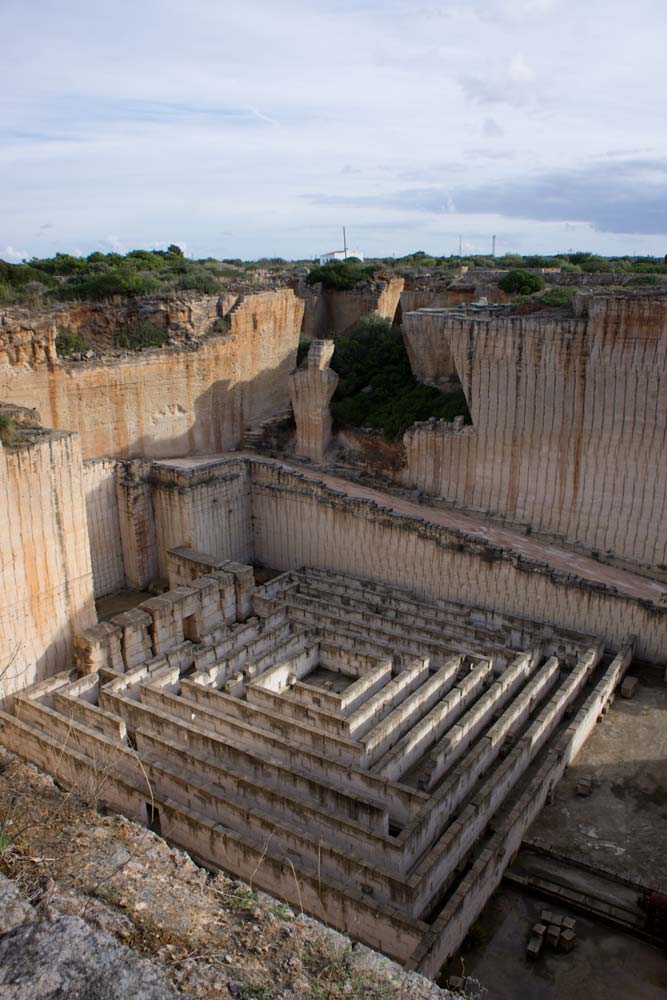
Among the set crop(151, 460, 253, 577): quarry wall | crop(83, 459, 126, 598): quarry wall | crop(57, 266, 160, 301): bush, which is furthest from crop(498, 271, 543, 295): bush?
crop(83, 459, 126, 598): quarry wall

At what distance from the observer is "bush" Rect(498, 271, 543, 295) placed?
77.1ft

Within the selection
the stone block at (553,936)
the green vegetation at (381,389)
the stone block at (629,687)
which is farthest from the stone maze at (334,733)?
the green vegetation at (381,389)

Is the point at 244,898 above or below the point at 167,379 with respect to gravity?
below

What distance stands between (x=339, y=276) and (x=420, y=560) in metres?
14.3

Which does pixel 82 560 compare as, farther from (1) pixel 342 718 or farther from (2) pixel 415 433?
(2) pixel 415 433

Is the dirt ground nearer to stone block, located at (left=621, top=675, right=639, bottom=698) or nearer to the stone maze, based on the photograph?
stone block, located at (left=621, top=675, right=639, bottom=698)

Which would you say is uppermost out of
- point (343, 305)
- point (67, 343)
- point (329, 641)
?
point (343, 305)

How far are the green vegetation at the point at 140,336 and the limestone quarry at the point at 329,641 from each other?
0.49 feet

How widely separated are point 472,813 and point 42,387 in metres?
12.6

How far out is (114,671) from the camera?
Answer: 13.8 meters

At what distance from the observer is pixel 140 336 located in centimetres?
2011

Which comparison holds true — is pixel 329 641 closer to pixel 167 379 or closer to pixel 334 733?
pixel 334 733

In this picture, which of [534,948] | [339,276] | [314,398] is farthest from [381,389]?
[534,948]

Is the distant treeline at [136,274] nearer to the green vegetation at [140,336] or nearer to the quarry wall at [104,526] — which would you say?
the green vegetation at [140,336]
